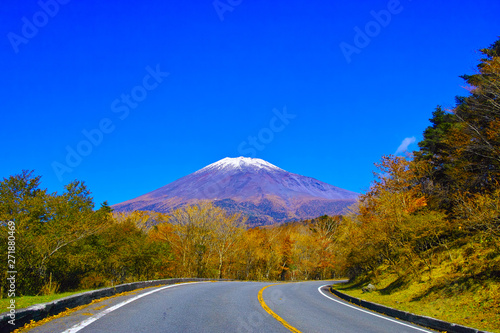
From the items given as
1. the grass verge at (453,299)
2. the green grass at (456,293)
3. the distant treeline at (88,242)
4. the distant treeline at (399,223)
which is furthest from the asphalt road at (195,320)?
the distant treeline at (88,242)

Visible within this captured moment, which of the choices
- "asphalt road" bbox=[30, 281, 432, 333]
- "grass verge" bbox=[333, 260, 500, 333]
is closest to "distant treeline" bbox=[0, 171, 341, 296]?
"asphalt road" bbox=[30, 281, 432, 333]

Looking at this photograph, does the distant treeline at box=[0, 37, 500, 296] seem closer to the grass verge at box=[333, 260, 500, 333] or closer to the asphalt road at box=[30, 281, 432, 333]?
the grass verge at box=[333, 260, 500, 333]

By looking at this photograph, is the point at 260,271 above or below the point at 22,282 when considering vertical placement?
below

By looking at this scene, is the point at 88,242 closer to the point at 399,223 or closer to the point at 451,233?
the point at 399,223

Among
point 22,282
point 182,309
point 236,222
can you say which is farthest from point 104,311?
point 236,222

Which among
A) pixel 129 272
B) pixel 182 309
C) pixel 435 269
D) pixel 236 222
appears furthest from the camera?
pixel 236 222

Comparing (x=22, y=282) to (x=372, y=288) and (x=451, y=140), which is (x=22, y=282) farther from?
(x=451, y=140)

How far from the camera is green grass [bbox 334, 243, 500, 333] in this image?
8453 millimetres

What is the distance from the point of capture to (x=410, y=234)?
610 inches

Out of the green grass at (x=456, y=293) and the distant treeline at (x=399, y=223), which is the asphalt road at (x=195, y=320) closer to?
the green grass at (x=456, y=293)

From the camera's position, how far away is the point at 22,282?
18234 mm

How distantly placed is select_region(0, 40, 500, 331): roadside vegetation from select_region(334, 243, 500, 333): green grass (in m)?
0.04

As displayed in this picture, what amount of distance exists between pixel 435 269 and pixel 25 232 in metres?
21.5

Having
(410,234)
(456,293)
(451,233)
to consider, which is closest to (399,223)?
(410,234)
